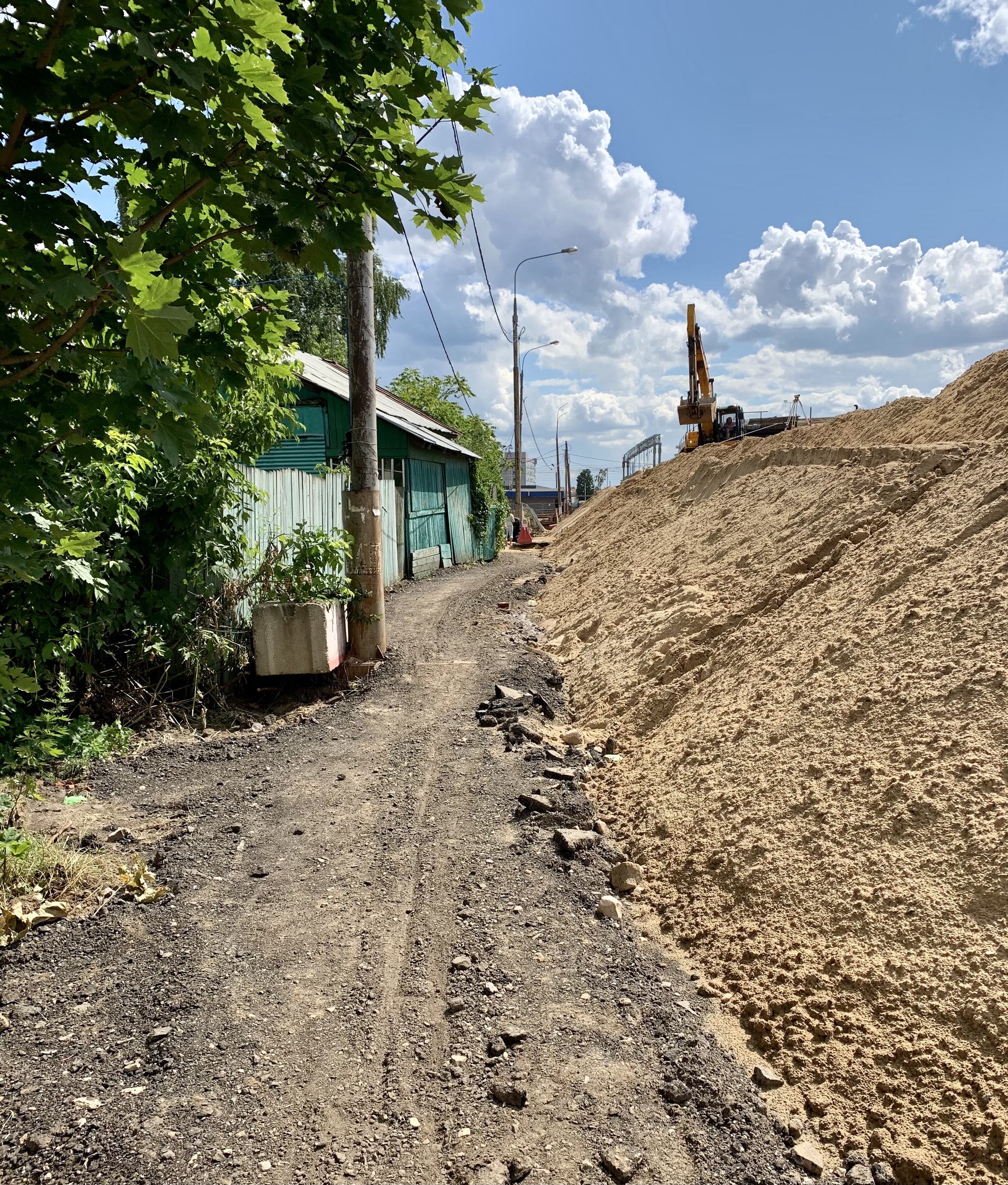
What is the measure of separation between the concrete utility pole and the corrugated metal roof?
109 inches

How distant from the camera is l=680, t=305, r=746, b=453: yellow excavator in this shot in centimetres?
2159

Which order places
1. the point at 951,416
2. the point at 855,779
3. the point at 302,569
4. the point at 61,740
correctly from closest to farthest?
the point at 855,779
the point at 61,740
the point at 302,569
the point at 951,416

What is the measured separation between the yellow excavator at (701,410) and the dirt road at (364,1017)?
18378 mm

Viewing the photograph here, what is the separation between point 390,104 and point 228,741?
16.2 feet

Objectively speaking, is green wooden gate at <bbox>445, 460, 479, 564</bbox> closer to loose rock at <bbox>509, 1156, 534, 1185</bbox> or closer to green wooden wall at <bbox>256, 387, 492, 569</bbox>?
green wooden wall at <bbox>256, 387, 492, 569</bbox>

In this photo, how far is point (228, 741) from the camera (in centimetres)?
590

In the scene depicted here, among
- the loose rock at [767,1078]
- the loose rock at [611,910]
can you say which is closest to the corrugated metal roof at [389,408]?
the loose rock at [611,910]

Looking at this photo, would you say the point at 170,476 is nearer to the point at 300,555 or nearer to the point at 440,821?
the point at 300,555

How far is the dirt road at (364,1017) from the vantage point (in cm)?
227

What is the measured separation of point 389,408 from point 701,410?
29.1ft

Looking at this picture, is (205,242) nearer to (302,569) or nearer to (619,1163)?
(619,1163)

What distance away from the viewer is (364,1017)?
2.85 meters

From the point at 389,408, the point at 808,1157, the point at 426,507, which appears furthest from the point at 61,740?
the point at 389,408

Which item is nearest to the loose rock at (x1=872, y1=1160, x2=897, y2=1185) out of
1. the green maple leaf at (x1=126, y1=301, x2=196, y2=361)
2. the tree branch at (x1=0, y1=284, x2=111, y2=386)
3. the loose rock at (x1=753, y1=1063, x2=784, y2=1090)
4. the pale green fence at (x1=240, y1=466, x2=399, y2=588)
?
the loose rock at (x1=753, y1=1063, x2=784, y2=1090)
